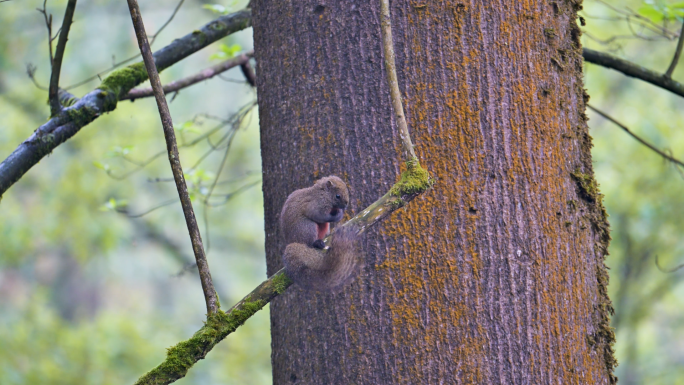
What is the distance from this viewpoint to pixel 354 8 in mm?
1893

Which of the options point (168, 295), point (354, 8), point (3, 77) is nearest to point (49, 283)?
point (168, 295)

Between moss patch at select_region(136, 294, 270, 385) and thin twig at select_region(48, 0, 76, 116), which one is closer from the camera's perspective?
moss patch at select_region(136, 294, 270, 385)

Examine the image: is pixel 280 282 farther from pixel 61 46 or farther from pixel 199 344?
pixel 61 46

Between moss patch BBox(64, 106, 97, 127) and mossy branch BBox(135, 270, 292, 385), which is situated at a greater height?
moss patch BBox(64, 106, 97, 127)

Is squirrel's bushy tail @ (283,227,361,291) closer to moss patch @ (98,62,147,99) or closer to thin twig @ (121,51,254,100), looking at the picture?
moss patch @ (98,62,147,99)

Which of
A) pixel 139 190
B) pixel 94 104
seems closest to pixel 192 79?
pixel 94 104

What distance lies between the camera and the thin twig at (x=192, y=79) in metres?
2.95

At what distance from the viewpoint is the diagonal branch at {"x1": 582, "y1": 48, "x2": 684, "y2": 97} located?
110 inches

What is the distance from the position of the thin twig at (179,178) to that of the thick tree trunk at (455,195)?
32cm

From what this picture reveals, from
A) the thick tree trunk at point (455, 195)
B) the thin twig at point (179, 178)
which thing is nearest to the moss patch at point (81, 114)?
the thin twig at point (179, 178)

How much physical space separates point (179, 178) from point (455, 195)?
32.9 inches

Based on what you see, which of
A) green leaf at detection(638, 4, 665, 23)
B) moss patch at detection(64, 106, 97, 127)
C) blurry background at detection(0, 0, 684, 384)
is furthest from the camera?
blurry background at detection(0, 0, 684, 384)

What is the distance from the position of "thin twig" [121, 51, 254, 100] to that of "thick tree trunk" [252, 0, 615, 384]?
1.27 m

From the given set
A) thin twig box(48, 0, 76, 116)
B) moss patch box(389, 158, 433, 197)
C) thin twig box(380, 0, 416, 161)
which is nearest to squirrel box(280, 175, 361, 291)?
moss patch box(389, 158, 433, 197)
